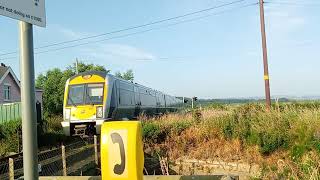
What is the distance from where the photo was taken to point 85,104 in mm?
20859

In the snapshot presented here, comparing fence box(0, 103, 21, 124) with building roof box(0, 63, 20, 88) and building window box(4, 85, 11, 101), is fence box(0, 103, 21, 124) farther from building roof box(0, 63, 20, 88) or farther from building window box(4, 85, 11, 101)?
building window box(4, 85, 11, 101)

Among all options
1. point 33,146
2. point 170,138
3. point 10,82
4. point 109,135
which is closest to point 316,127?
point 170,138

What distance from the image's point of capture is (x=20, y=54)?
12.0 ft

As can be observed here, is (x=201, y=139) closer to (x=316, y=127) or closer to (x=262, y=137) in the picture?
(x=262, y=137)

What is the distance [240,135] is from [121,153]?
41.8ft

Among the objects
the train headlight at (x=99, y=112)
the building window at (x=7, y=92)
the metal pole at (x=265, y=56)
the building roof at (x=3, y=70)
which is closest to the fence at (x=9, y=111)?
the building window at (x=7, y=92)

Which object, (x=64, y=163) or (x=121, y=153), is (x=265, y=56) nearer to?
(x=64, y=163)

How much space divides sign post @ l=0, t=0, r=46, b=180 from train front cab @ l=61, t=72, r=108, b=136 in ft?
54.3

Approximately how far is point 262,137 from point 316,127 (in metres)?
2.12

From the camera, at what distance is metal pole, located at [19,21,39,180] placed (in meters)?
3.57

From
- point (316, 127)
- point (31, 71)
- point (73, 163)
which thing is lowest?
point (73, 163)

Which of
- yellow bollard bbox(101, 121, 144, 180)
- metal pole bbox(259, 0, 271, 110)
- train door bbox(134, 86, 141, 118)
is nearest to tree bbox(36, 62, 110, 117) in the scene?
train door bbox(134, 86, 141, 118)

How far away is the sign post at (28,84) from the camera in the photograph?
11.7ft

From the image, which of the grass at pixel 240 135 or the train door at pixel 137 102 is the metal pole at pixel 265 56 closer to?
the grass at pixel 240 135
